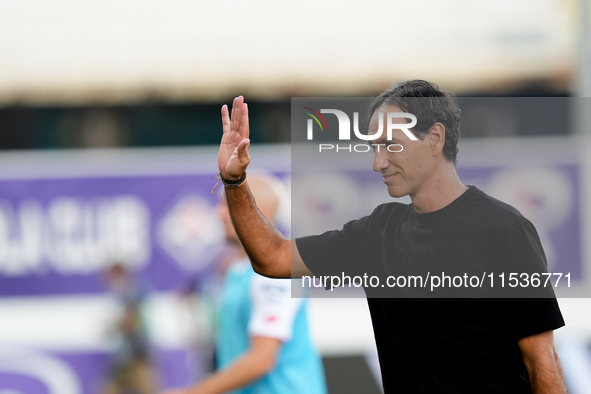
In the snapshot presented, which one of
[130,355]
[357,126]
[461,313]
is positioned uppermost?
[357,126]

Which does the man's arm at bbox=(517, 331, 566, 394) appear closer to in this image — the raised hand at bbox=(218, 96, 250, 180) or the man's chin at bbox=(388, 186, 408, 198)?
the man's chin at bbox=(388, 186, 408, 198)

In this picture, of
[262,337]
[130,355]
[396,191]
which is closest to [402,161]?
[396,191]

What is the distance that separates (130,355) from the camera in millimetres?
6344

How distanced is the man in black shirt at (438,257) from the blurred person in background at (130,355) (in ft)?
15.6

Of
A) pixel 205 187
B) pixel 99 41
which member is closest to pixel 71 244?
pixel 205 187

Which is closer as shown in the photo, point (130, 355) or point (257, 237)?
point (257, 237)

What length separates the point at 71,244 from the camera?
713 centimetres

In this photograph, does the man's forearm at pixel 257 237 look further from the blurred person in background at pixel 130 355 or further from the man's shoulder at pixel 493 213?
the blurred person in background at pixel 130 355

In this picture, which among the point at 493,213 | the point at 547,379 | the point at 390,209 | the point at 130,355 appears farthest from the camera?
the point at 130,355

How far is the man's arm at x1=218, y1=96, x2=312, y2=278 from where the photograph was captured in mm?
1815

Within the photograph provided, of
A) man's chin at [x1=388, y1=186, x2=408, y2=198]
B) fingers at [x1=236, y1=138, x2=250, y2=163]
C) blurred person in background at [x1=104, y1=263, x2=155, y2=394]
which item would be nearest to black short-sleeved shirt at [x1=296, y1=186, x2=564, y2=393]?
man's chin at [x1=388, y1=186, x2=408, y2=198]

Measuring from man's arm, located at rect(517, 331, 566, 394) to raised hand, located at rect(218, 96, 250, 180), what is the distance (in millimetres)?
857

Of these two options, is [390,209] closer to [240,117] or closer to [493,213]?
[493,213]

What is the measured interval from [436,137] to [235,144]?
554 mm
